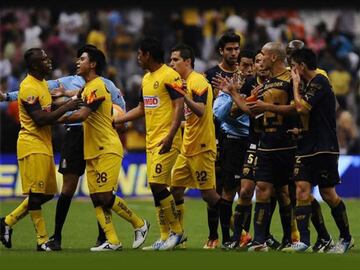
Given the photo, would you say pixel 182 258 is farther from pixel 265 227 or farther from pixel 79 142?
pixel 79 142

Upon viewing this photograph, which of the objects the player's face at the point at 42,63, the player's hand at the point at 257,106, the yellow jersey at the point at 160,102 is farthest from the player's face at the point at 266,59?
the player's face at the point at 42,63

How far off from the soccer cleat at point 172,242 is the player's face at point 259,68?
7.07ft

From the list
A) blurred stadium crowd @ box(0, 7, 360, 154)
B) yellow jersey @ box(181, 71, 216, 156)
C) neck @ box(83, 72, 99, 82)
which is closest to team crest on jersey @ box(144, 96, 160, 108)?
yellow jersey @ box(181, 71, 216, 156)

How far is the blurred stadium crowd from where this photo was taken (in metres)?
27.5

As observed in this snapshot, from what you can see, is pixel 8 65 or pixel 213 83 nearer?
pixel 213 83

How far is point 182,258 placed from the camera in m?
12.6

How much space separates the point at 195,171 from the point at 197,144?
0.32m

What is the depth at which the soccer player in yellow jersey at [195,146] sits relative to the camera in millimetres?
14234

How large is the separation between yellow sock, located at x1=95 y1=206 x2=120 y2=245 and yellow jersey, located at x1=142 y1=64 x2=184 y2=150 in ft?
2.99

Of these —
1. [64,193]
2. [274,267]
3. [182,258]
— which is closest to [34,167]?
[64,193]

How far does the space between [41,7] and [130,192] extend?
6.73 metres

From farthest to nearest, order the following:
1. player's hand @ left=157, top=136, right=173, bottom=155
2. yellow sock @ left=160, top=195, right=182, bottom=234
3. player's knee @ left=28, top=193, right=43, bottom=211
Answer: player's knee @ left=28, top=193, right=43, bottom=211 → yellow sock @ left=160, top=195, right=182, bottom=234 → player's hand @ left=157, top=136, right=173, bottom=155

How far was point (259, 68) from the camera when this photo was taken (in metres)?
14.2

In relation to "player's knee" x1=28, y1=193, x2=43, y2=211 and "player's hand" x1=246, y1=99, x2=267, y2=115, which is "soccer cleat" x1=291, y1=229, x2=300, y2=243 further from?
"player's knee" x1=28, y1=193, x2=43, y2=211
